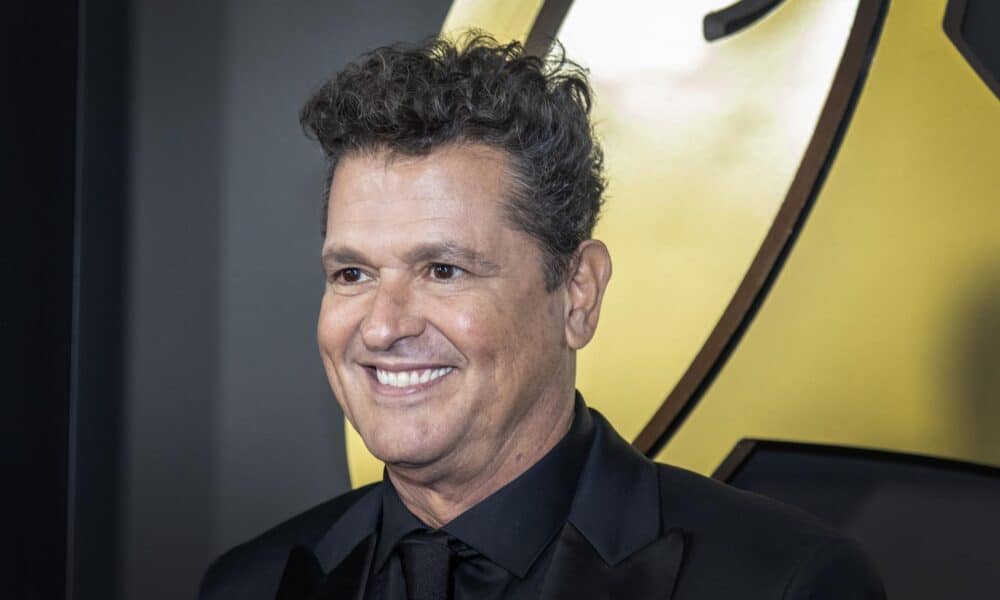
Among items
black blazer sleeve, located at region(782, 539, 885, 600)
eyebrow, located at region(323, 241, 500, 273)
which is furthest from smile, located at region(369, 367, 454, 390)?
black blazer sleeve, located at region(782, 539, 885, 600)

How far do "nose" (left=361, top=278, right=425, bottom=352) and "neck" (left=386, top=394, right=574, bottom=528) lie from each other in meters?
0.14

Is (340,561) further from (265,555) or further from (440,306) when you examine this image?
(440,306)

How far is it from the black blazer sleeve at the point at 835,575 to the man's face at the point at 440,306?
300 mm

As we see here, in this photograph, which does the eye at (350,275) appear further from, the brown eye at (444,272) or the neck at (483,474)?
the neck at (483,474)

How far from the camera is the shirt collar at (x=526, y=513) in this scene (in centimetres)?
128

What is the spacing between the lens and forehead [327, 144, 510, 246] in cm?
125

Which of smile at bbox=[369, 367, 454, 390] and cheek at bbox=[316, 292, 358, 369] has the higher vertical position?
cheek at bbox=[316, 292, 358, 369]

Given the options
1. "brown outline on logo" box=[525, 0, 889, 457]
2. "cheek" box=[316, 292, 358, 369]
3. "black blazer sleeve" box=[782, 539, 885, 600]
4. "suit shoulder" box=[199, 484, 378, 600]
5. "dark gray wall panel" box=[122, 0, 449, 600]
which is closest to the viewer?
"black blazer sleeve" box=[782, 539, 885, 600]

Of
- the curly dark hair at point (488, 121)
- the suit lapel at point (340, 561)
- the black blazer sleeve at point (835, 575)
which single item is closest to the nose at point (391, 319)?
the curly dark hair at point (488, 121)

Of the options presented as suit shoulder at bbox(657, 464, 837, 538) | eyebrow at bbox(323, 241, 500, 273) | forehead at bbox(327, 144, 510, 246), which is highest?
forehead at bbox(327, 144, 510, 246)

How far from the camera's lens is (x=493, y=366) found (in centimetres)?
126

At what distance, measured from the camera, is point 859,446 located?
5.33ft

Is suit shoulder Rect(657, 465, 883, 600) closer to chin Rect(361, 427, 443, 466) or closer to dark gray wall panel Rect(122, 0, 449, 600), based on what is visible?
chin Rect(361, 427, 443, 466)

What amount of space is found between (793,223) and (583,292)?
1.42ft
